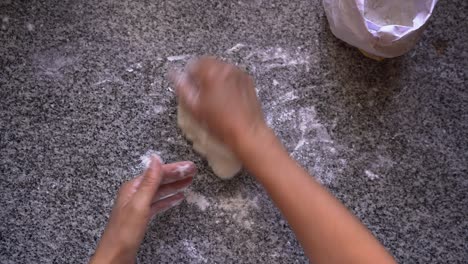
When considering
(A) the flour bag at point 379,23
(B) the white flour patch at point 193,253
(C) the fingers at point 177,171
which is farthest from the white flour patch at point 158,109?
(A) the flour bag at point 379,23

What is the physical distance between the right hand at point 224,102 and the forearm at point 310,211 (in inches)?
1.0

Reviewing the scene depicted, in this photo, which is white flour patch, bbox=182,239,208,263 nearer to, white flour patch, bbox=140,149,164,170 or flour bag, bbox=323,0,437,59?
white flour patch, bbox=140,149,164,170

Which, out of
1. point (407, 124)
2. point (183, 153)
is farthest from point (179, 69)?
point (407, 124)

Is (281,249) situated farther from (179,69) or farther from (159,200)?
(179,69)

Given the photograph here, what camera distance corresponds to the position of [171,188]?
86cm

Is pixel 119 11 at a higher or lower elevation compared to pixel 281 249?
higher

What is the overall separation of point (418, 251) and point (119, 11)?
0.74m

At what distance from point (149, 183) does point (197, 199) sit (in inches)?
4.5

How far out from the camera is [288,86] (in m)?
0.92

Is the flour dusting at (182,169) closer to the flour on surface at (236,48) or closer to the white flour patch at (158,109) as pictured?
the white flour patch at (158,109)

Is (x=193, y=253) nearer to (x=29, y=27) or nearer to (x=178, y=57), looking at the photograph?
(x=178, y=57)

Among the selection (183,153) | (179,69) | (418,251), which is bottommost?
(418,251)

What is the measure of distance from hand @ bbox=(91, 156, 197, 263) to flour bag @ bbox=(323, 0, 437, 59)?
414mm

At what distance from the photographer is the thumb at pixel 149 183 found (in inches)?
31.4
